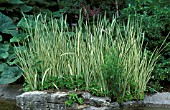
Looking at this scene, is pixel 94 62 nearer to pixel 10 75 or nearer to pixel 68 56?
pixel 68 56

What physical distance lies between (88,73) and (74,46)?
21.8 inches

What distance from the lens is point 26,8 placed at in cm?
775

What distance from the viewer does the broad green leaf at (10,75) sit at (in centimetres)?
559

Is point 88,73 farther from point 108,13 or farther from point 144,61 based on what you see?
point 108,13

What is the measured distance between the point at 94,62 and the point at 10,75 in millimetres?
1668

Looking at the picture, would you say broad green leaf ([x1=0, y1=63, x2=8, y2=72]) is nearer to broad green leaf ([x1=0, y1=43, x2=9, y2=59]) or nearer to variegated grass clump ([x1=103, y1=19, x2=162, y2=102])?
broad green leaf ([x1=0, y1=43, x2=9, y2=59])

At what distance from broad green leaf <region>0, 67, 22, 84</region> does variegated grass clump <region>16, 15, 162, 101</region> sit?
0.46 meters

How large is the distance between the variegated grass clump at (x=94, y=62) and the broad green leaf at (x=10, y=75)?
1.50 ft

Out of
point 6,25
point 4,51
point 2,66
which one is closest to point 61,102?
point 2,66

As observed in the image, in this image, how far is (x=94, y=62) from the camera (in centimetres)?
477

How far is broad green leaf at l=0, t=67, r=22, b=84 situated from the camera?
5587 mm

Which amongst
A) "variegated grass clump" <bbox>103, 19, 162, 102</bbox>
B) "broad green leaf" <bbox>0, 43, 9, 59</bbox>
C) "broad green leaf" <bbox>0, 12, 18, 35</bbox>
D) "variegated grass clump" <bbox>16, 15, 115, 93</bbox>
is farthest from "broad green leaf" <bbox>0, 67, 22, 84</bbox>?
"variegated grass clump" <bbox>103, 19, 162, 102</bbox>

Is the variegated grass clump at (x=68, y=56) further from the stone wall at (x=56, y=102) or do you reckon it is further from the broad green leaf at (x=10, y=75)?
the broad green leaf at (x=10, y=75)

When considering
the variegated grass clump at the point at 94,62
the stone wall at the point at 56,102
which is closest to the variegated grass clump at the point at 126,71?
the variegated grass clump at the point at 94,62
